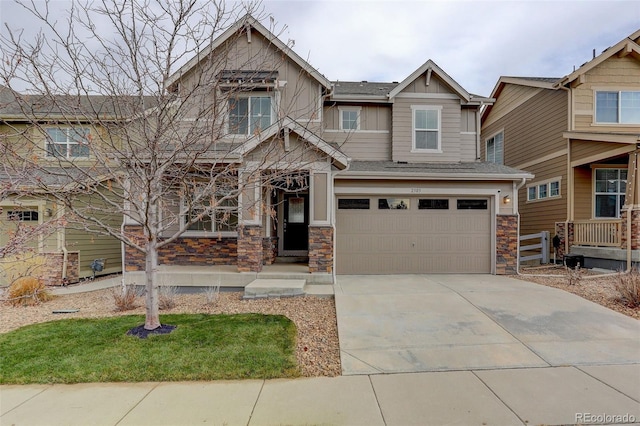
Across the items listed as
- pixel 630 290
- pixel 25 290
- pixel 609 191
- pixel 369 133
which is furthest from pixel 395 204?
pixel 25 290

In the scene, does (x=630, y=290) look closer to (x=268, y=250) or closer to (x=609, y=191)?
(x=609, y=191)

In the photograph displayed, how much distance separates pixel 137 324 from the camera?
18.7 feet

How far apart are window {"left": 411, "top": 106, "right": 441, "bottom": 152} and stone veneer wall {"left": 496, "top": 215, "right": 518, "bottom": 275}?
330 centimetres

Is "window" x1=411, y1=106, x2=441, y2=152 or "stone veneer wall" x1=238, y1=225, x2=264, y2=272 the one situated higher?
"window" x1=411, y1=106, x2=441, y2=152

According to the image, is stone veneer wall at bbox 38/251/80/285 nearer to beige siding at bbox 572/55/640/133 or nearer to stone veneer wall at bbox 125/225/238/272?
stone veneer wall at bbox 125/225/238/272

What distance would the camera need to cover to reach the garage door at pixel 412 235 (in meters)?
9.73

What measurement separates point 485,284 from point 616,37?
12.2 metres

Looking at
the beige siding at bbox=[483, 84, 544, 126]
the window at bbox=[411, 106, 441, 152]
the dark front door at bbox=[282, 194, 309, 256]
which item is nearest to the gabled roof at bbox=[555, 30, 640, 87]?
the beige siding at bbox=[483, 84, 544, 126]

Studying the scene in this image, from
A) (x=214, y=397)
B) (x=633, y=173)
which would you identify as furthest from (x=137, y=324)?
(x=633, y=173)

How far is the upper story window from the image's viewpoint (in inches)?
470

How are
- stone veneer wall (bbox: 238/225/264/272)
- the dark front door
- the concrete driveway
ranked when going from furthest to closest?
the dark front door, stone veneer wall (bbox: 238/225/264/272), the concrete driveway

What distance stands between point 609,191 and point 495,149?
20.3ft

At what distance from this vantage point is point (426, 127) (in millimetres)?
11305

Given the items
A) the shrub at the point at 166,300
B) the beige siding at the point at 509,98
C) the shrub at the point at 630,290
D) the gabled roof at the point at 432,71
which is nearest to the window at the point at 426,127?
the gabled roof at the point at 432,71
